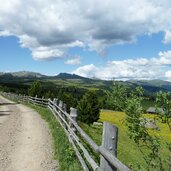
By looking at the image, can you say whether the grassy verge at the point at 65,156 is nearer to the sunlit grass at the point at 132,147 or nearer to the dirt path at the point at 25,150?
the dirt path at the point at 25,150

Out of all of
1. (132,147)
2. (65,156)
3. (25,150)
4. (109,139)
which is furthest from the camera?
(132,147)

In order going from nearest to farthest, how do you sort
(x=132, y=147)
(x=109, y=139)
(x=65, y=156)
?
1. (x=109, y=139)
2. (x=65, y=156)
3. (x=132, y=147)

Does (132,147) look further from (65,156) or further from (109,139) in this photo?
(109,139)

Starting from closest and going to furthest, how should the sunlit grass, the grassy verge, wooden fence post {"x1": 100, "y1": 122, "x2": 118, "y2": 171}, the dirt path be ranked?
wooden fence post {"x1": 100, "y1": 122, "x2": 118, "y2": 171}, the sunlit grass, the grassy verge, the dirt path

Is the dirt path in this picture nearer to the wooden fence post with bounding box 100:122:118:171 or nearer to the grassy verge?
the grassy verge

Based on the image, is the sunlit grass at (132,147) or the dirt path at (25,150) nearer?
the sunlit grass at (132,147)

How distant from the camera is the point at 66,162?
1086cm

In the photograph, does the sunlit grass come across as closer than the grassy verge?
Yes

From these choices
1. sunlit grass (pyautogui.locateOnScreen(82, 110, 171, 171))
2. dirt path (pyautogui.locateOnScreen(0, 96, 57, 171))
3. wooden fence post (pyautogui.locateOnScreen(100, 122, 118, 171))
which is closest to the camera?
wooden fence post (pyautogui.locateOnScreen(100, 122, 118, 171))

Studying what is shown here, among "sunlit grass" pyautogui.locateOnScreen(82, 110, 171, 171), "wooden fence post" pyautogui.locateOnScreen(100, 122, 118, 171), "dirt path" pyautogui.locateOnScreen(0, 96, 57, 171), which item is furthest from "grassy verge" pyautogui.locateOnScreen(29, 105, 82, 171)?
"wooden fence post" pyautogui.locateOnScreen(100, 122, 118, 171)

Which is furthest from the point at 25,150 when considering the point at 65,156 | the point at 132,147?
the point at 132,147

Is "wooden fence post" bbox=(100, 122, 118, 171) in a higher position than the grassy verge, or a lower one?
higher

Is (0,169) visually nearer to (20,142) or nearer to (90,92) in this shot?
(20,142)

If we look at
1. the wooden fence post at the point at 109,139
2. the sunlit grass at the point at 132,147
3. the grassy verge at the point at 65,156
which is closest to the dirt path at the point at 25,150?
the grassy verge at the point at 65,156
